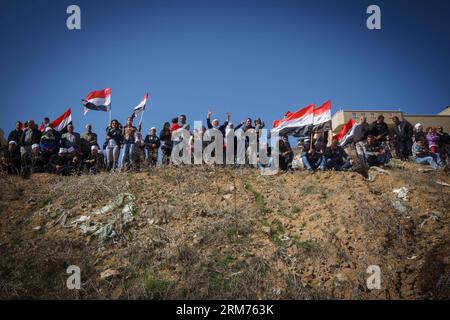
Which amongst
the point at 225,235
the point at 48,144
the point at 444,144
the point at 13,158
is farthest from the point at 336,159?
the point at 13,158

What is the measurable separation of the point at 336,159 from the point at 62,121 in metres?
10.9

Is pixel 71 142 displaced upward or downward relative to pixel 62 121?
downward

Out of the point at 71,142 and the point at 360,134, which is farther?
the point at 360,134

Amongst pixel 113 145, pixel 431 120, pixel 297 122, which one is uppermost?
pixel 431 120

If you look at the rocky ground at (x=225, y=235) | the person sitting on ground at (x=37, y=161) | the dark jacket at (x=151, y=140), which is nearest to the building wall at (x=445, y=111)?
the rocky ground at (x=225, y=235)

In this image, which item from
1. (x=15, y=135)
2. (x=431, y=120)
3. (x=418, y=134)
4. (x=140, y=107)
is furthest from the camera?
(x=431, y=120)

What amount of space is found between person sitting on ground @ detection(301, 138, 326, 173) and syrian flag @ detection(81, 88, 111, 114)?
26.7ft

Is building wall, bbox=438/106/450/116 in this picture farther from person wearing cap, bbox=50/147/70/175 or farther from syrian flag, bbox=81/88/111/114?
person wearing cap, bbox=50/147/70/175

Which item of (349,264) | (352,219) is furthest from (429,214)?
(349,264)

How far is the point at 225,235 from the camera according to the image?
838cm

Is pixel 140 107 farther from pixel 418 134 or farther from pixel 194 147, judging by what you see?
pixel 418 134

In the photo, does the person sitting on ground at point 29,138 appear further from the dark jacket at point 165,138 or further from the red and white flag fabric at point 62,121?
the dark jacket at point 165,138

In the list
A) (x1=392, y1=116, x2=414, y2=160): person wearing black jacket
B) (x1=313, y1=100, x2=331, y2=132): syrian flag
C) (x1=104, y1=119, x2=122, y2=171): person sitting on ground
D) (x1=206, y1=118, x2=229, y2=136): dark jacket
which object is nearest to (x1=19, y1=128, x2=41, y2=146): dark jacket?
(x1=104, y1=119, x2=122, y2=171): person sitting on ground
